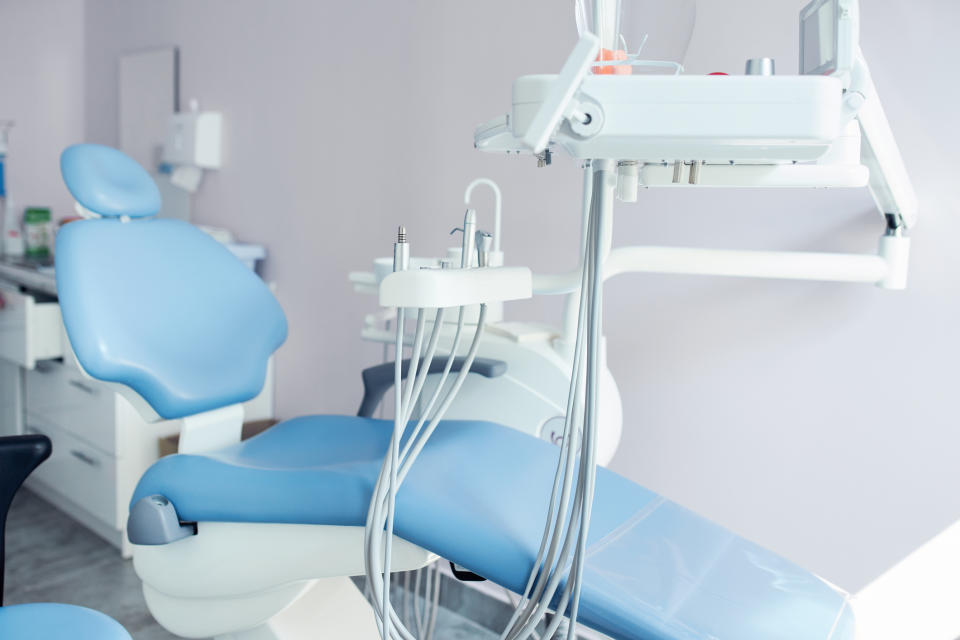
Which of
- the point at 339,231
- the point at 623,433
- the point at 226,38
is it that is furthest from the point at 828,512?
the point at 226,38

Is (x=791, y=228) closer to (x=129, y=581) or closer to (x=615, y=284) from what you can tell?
(x=615, y=284)

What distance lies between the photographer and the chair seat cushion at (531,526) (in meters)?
0.83

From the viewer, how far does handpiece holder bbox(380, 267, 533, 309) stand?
2.35 ft

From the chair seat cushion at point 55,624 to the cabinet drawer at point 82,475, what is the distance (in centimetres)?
131

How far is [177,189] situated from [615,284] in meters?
1.97

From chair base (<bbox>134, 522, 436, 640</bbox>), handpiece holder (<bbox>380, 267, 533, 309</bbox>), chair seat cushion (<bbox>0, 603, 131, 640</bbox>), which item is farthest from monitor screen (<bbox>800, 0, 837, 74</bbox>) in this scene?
chair seat cushion (<bbox>0, 603, 131, 640</bbox>)

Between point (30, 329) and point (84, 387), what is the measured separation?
0.23m

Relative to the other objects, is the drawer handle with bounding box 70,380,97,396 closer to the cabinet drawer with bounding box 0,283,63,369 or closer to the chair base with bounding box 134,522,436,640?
the cabinet drawer with bounding box 0,283,63,369

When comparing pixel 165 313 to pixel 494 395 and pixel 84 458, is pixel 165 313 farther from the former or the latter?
pixel 84 458

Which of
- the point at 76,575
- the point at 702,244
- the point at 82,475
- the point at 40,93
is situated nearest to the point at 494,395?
the point at 702,244

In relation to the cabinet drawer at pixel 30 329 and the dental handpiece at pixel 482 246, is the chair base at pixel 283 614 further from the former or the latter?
the cabinet drawer at pixel 30 329

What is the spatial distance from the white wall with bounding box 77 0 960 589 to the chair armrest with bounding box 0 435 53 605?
44.8 inches

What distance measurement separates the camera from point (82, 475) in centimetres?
222

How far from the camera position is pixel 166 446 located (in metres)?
2.14
